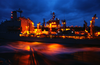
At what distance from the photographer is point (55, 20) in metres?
59.6

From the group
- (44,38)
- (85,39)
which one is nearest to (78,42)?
(85,39)

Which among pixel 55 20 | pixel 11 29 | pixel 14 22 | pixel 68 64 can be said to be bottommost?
pixel 68 64

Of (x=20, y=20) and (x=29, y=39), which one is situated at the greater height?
(x=20, y=20)

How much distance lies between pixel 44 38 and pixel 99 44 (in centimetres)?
1374

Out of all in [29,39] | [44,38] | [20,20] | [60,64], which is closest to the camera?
[60,64]

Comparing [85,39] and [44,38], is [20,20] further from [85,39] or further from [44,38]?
[85,39]

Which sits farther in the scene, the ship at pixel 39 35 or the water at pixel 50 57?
the ship at pixel 39 35

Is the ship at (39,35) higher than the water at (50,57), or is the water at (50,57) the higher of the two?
the ship at (39,35)

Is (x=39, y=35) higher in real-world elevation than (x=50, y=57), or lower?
higher

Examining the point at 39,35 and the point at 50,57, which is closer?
the point at 50,57

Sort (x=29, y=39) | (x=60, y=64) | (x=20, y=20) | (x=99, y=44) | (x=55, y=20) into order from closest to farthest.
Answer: (x=60, y=64)
(x=99, y=44)
(x=29, y=39)
(x=20, y=20)
(x=55, y=20)

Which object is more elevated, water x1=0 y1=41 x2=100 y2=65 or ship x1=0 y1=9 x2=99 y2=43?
ship x1=0 y1=9 x2=99 y2=43

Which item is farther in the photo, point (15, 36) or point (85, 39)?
point (15, 36)

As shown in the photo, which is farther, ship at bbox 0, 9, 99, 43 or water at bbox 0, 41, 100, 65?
ship at bbox 0, 9, 99, 43
